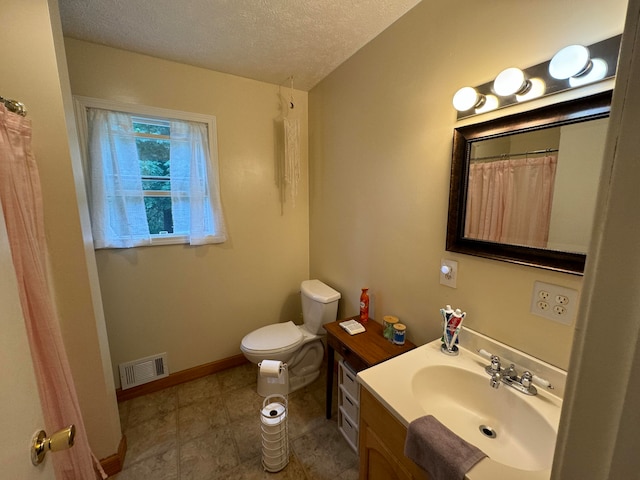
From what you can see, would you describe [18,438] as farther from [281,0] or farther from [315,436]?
[281,0]

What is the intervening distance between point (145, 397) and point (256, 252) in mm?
1369

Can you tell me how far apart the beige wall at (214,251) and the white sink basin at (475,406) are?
4.96 ft

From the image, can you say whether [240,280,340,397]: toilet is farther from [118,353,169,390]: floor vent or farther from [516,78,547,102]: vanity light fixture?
[516,78,547,102]: vanity light fixture

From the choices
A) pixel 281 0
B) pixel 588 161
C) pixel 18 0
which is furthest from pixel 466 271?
pixel 18 0

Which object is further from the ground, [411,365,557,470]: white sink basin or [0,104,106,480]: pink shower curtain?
[0,104,106,480]: pink shower curtain

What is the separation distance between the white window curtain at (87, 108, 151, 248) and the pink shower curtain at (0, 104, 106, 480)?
0.68 metres

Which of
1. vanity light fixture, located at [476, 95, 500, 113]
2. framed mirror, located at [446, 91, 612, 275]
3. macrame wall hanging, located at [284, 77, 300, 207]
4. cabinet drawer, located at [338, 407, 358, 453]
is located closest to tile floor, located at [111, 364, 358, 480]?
cabinet drawer, located at [338, 407, 358, 453]

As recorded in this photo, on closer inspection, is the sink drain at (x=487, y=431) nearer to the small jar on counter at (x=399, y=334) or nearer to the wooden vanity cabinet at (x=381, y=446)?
the wooden vanity cabinet at (x=381, y=446)

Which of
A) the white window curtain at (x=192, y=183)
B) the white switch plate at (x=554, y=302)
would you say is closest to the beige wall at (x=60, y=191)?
the white window curtain at (x=192, y=183)

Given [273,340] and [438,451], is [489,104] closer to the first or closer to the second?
[438,451]

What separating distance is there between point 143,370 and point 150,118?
1849 millimetres

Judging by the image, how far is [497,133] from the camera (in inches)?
40.6

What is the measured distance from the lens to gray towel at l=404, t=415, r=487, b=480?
68 centimetres

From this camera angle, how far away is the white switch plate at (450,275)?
4.03 ft
